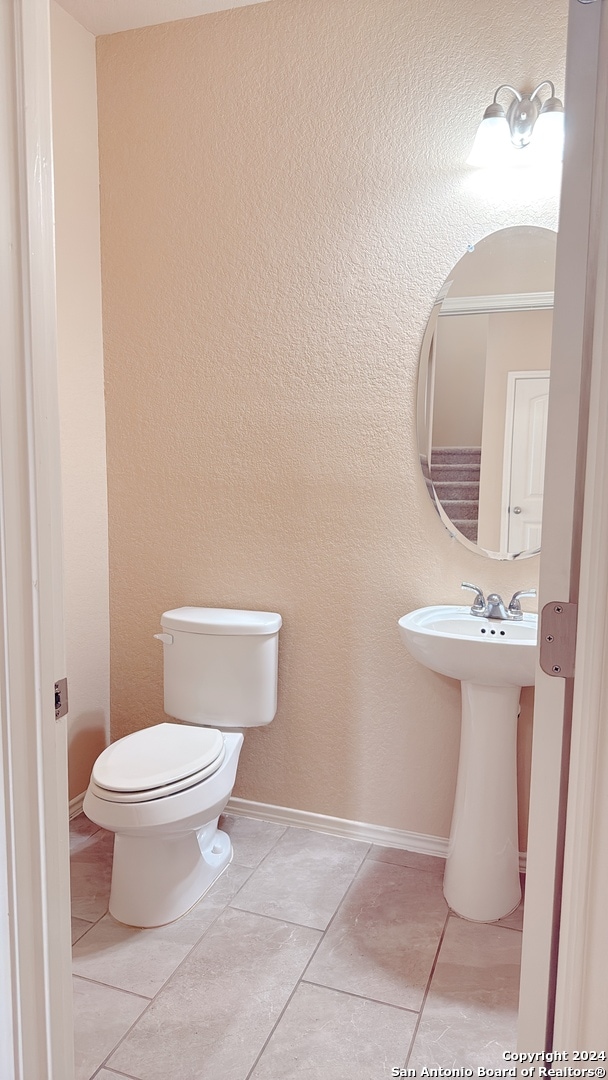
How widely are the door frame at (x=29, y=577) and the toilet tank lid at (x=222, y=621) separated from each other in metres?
1.24

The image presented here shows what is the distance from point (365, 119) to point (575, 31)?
4.90 ft

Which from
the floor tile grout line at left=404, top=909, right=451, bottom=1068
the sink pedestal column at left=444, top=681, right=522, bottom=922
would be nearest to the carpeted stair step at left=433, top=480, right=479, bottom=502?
the sink pedestal column at left=444, top=681, right=522, bottom=922

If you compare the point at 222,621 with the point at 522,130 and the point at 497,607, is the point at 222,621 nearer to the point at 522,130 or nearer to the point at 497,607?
the point at 497,607

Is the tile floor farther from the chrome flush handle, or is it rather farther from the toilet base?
the chrome flush handle

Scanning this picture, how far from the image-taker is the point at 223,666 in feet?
7.33

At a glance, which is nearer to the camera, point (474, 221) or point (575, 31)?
point (575, 31)

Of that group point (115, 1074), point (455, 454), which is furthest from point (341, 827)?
point (455, 454)

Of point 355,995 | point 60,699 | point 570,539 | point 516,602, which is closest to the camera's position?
point 570,539

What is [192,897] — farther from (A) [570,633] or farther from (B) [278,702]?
(A) [570,633]

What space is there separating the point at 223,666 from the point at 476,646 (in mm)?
838

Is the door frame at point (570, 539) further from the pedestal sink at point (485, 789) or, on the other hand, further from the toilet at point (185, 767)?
the toilet at point (185, 767)

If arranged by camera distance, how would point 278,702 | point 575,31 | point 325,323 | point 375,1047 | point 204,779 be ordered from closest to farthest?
1. point 575,31
2. point 375,1047
3. point 204,779
4. point 325,323
5. point 278,702

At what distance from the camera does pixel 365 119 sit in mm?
2092

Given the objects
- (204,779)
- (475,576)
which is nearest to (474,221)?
(475,576)
